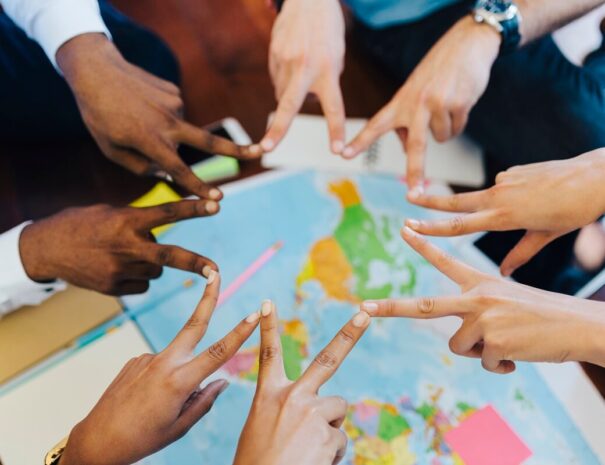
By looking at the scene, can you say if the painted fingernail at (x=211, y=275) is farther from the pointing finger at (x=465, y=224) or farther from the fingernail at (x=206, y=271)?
the pointing finger at (x=465, y=224)

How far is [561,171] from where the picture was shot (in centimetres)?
69

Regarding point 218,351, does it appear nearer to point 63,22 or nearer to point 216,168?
point 216,168

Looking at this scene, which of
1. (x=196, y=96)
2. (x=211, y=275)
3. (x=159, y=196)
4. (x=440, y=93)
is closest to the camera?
(x=211, y=275)

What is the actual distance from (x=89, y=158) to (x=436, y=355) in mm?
750

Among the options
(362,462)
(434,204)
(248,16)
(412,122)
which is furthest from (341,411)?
(248,16)

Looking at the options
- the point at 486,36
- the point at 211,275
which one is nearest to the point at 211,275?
the point at 211,275

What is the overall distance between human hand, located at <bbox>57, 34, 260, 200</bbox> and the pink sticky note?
0.49m

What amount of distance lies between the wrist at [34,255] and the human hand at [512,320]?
1.50 feet

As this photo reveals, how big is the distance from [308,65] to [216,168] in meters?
0.27

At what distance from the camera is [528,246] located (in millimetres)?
727

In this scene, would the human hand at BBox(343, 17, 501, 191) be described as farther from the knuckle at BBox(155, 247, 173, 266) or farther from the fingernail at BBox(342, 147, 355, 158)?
the knuckle at BBox(155, 247, 173, 266)

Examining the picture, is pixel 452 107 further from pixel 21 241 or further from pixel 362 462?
pixel 21 241

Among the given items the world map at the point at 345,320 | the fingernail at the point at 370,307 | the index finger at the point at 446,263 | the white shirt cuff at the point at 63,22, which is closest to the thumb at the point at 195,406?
the world map at the point at 345,320

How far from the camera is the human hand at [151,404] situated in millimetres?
572
